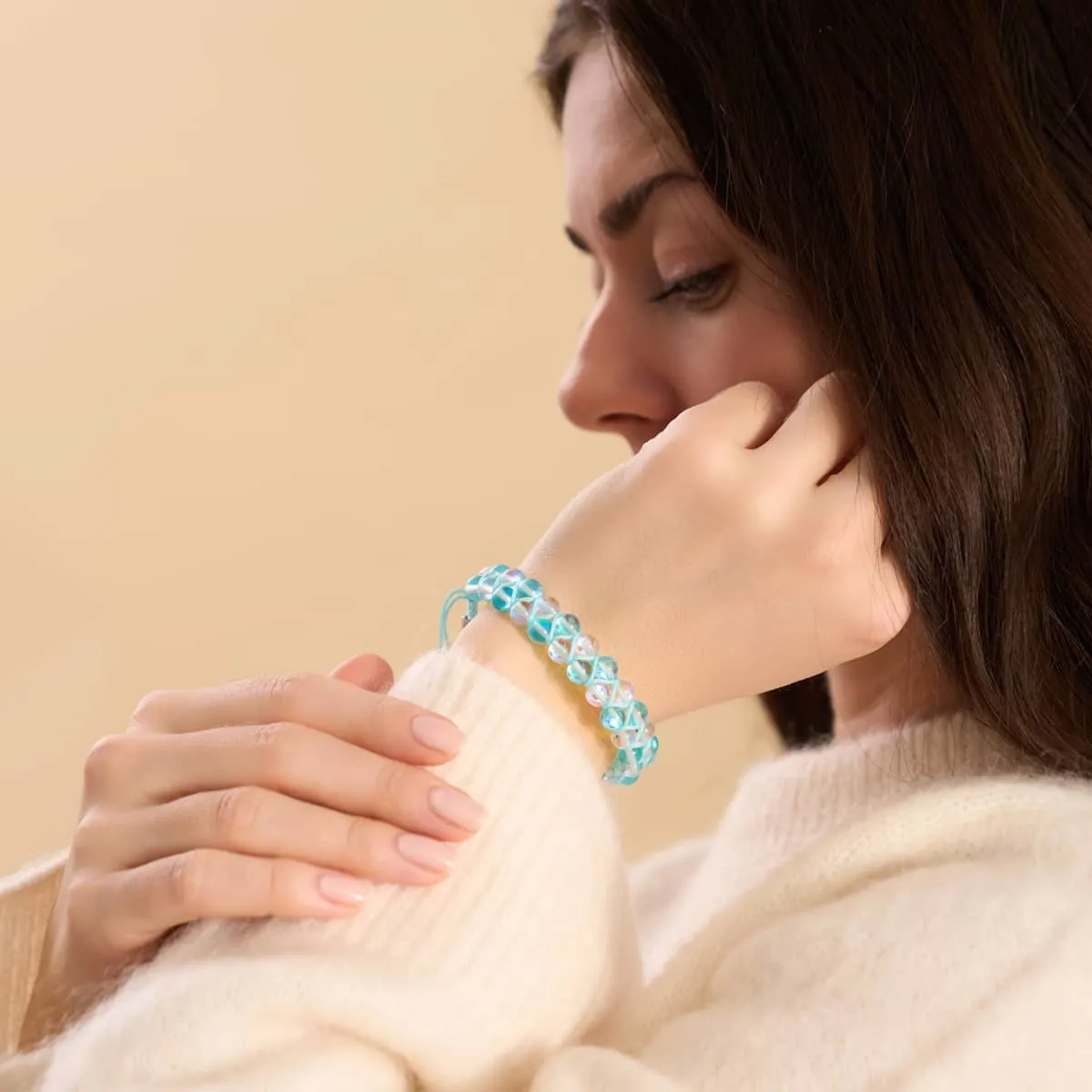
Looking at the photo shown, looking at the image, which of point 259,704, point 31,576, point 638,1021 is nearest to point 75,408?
point 31,576

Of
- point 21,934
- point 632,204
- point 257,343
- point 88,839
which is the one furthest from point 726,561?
point 257,343

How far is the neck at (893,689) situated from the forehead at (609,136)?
1.16ft

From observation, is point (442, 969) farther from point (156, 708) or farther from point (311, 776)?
point (156, 708)

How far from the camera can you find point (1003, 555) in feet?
2.37

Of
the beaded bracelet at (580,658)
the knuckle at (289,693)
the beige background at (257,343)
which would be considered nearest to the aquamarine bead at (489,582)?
the beaded bracelet at (580,658)

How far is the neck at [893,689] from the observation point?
0.81 m

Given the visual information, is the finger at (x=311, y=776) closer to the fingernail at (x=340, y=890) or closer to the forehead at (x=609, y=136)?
the fingernail at (x=340, y=890)

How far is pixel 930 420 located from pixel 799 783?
0.90 ft

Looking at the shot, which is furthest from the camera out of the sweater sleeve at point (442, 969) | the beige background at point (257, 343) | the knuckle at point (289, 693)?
the beige background at point (257, 343)

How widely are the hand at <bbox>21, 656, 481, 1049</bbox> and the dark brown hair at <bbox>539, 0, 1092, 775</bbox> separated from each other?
315mm

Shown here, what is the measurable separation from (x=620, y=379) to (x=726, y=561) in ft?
0.83

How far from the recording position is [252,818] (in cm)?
60

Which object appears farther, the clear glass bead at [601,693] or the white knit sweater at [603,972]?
the clear glass bead at [601,693]

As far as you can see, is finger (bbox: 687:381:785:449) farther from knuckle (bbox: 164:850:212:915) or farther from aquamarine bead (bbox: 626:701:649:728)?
knuckle (bbox: 164:850:212:915)
